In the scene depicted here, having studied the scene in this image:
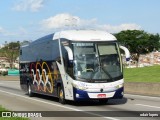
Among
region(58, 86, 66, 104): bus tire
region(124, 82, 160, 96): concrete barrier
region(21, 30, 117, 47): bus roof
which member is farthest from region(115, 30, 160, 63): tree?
region(21, 30, 117, 47): bus roof

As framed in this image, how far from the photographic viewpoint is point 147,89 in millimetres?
29969

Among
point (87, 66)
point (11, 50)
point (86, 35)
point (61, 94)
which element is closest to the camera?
point (87, 66)

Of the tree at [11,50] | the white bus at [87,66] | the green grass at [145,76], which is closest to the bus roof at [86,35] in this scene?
the white bus at [87,66]

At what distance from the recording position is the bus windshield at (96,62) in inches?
771

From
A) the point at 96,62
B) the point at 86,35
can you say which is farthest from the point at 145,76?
the point at 96,62

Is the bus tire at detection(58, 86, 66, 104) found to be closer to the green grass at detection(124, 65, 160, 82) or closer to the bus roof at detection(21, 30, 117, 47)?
the bus roof at detection(21, 30, 117, 47)

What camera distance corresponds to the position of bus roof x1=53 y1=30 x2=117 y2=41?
2038 centimetres

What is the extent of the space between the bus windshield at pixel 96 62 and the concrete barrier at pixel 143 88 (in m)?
9.13

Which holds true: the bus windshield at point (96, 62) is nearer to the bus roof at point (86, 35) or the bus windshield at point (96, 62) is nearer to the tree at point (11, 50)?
the bus roof at point (86, 35)

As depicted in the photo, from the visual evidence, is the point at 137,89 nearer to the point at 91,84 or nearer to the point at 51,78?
the point at 51,78

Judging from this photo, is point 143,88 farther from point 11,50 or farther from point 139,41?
point 11,50

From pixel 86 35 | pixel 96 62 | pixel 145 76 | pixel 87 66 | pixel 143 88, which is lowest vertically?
pixel 143 88

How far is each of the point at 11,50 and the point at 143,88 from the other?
138m

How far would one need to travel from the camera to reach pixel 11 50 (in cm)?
16562
